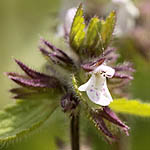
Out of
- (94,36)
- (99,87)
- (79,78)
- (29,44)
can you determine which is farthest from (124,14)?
(29,44)

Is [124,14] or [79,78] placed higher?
[124,14]

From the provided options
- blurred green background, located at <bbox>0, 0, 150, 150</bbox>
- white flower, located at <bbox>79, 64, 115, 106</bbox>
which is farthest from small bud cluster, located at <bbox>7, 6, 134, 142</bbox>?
blurred green background, located at <bbox>0, 0, 150, 150</bbox>

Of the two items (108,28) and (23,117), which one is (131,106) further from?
(23,117)

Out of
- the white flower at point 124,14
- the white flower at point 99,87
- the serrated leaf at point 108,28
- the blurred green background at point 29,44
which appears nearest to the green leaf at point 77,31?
the serrated leaf at point 108,28

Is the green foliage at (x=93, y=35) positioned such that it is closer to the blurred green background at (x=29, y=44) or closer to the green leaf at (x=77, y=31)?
the green leaf at (x=77, y=31)

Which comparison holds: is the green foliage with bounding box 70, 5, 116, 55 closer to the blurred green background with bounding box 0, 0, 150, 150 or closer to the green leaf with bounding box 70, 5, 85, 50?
the green leaf with bounding box 70, 5, 85, 50

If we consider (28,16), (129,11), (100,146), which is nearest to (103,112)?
(129,11)
